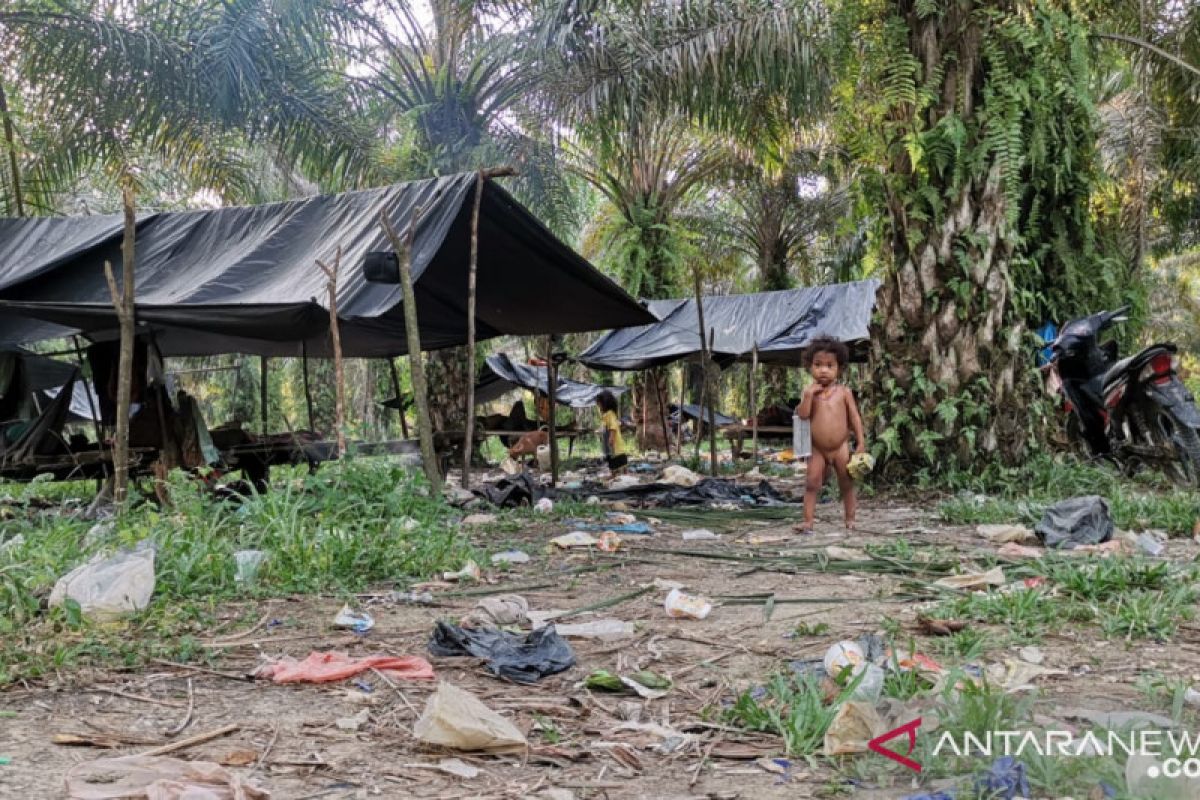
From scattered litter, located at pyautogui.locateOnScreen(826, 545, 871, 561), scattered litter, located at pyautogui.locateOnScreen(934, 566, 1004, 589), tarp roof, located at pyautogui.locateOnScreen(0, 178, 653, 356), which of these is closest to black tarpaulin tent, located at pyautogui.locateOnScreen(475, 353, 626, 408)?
tarp roof, located at pyautogui.locateOnScreen(0, 178, 653, 356)

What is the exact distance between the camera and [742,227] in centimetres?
1753

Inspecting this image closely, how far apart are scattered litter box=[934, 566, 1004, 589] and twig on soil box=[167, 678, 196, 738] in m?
2.40

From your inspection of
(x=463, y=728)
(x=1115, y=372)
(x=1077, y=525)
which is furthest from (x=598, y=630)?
(x=1115, y=372)

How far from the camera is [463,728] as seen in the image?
77.7 inches

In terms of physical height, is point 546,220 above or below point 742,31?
below

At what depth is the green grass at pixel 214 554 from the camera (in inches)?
109

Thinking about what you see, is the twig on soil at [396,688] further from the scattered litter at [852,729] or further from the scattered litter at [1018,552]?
the scattered litter at [1018,552]

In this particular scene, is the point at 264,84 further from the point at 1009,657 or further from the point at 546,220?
the point at 1009,657

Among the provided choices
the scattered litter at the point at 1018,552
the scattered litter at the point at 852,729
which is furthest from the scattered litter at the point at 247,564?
the scattered litter at the point at 1018,552

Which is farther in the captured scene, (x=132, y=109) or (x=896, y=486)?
(x=132, y=109)

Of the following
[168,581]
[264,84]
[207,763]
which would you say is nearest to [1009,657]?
[207,763]

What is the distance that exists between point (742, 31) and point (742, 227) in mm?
8570

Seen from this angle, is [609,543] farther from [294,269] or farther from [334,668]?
[294,269]

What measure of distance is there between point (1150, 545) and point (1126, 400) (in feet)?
8.75
